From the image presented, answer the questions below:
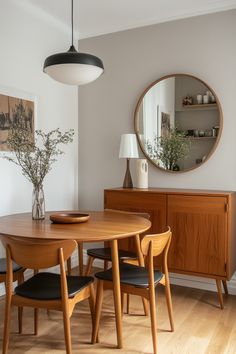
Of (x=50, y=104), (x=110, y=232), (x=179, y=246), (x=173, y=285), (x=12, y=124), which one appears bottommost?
(x=173, y=285)

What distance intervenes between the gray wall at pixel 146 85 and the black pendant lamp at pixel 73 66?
1.50 m

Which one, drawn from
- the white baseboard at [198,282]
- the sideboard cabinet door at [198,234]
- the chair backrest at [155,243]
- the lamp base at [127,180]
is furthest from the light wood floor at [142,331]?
the lamp base at [127,180]

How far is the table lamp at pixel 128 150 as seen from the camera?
3494 millimetres

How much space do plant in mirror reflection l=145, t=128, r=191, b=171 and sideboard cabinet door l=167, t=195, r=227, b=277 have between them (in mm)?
542

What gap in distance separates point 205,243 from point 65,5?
98.8 inches

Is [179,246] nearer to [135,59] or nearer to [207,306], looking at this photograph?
[207,306]

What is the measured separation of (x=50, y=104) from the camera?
3.71m

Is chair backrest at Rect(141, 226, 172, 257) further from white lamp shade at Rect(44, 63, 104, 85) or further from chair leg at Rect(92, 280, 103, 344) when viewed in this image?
white lamp shade at Rect(44, 63, 104, 85)

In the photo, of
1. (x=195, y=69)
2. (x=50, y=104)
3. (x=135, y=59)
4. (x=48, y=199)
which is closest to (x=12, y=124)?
(x=50, y=104)

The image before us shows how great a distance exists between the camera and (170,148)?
3.53 metres

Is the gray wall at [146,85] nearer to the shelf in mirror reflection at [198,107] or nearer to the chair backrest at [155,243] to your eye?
the shelf in mirror reflection at [198,107]

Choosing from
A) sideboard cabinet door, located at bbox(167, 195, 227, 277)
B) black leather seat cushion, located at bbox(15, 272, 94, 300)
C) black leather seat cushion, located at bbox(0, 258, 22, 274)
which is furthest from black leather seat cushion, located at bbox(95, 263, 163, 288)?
sideboard cabinet door, located at bbox(167, 195, 227, 277)

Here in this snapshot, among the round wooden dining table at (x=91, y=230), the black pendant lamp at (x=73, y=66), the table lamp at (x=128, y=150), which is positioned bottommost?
the round wooden dining table at (x=91, y=230)

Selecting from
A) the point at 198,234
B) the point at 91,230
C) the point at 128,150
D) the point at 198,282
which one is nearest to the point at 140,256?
the point at 198,234
